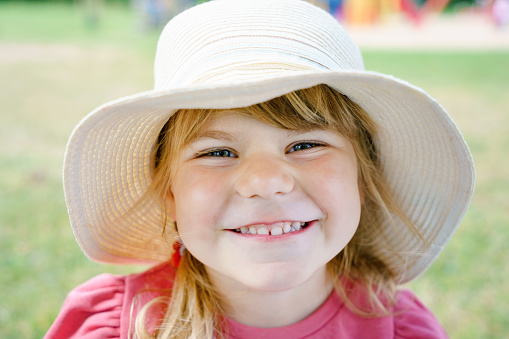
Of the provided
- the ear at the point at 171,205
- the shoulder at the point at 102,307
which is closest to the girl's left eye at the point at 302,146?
the ear at the point at 171,205

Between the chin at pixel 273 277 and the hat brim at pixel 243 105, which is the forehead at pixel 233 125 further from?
the chin at pixel 273 277

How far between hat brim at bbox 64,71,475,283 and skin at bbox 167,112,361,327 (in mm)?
169

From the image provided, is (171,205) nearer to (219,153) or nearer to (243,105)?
(219,153)

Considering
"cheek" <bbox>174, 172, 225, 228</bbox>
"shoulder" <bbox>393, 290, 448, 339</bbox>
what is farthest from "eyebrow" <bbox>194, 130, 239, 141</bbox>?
"shoulder" <bbox>393, 290, 448, 339</bbox>

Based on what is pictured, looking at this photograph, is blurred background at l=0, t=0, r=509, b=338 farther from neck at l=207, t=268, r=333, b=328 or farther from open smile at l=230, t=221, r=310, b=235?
open smile at l=230, t=221, r=310, b=235

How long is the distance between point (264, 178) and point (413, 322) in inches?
31.6

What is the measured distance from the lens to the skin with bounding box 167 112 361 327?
1457mm

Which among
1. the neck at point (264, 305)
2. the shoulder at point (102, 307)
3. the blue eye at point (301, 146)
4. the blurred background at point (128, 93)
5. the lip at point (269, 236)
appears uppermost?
the blue eye at point (301, 146)

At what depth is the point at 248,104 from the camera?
125 cm

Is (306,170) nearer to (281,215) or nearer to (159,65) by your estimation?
(281,215)

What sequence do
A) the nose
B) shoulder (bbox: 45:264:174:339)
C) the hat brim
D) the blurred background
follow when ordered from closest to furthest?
the hat brim → the nose → shoulder (bbox: 45:264:174:339) → the blurred background

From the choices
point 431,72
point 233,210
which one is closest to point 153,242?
point 233,210

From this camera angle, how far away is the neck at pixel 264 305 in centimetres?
171

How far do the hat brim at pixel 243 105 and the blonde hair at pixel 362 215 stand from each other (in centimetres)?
4
